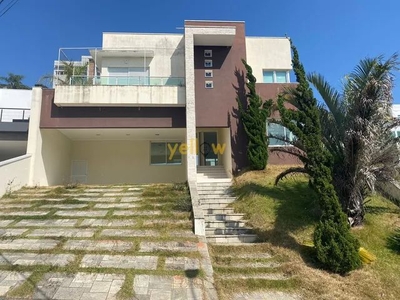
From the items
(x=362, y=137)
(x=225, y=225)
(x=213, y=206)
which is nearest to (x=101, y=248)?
(x=225, y=225)

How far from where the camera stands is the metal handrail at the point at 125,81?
13516 mm

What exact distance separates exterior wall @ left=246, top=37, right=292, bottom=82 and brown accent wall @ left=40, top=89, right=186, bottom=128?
5.34 m

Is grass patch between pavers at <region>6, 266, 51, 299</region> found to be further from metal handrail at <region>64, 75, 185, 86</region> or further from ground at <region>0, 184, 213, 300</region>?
metal handrail at <region>64, 75, 185, 86</region>

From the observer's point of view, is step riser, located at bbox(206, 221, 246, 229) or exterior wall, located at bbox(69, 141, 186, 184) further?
exterior wall, located at bbox(69, 141, 186, 184)

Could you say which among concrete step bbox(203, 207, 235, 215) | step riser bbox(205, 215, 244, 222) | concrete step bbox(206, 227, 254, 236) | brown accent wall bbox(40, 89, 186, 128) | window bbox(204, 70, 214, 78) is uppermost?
window bbox(204, 70, 214, 78)

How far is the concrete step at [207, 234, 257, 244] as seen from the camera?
306 inches

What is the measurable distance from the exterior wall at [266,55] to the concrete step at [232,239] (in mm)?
10491

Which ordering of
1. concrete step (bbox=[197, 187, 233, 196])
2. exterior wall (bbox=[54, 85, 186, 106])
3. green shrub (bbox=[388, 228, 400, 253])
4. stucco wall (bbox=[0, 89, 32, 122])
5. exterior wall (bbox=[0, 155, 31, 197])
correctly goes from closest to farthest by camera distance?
green shrub (bbox=[388, 228, 400, 253]) → exterior wall (bbox=[0, 155, 31, 197]) → concrete step (bbox=[197, 187, 233, 196]) → exterior wall (bbox=[54, 85, 186, 106]) → stucco wall (bbox=[0, 89, 32, 122])

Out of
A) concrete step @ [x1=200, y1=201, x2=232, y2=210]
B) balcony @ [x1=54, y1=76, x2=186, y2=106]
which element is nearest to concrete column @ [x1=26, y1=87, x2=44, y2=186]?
balcony @ [x1=54, y1=76, x2=186, y2=106]

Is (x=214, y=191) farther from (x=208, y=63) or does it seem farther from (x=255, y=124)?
(x=208, y=63)

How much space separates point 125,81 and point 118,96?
923mm

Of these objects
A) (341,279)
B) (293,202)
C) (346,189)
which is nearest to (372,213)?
(346,189)

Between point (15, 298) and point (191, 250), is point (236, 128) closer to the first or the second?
point (191, 250)

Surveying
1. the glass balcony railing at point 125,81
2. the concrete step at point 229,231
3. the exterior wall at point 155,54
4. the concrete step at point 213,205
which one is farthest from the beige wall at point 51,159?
the concrete step at point 229,231
